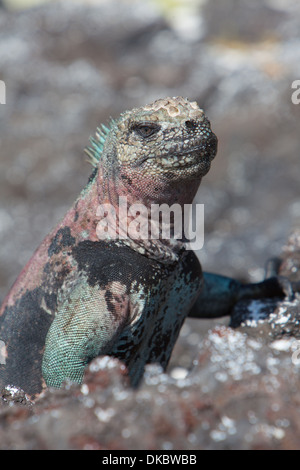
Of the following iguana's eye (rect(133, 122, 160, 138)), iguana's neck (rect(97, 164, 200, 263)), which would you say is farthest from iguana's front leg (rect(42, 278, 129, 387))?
iguana's eye (rect(133, 122, 160, 138))

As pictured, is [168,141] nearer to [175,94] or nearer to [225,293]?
[225,293]

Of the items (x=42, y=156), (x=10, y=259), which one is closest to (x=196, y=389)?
(x=10, y=259)

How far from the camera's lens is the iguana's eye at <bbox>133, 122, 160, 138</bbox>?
2869 mm

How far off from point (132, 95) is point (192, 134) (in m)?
7.92

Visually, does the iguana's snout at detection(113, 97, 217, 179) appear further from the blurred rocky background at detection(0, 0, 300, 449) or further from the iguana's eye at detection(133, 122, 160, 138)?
the blurred rocky background at detection(0, 0, 300, 449)

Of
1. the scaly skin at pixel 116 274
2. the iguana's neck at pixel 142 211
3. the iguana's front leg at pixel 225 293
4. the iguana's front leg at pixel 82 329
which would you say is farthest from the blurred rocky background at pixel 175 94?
the iguana's front leg at pixel 82 329

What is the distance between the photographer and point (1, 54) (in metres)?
11.0

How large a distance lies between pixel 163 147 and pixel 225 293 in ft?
4.69

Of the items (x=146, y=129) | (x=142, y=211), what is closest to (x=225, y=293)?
(x=142, y=211)

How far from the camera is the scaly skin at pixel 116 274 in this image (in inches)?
111

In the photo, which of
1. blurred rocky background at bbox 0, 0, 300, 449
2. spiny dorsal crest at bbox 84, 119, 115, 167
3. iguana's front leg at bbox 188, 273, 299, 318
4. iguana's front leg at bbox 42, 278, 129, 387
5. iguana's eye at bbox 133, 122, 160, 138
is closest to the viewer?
iguana's front leg at bbox 42, 278, 129, 387

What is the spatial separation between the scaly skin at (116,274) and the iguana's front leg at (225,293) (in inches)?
18.4

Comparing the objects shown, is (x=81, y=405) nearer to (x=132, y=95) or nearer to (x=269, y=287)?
(x=269, y=287)

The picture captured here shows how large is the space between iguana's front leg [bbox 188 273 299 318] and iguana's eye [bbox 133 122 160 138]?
1.32m
